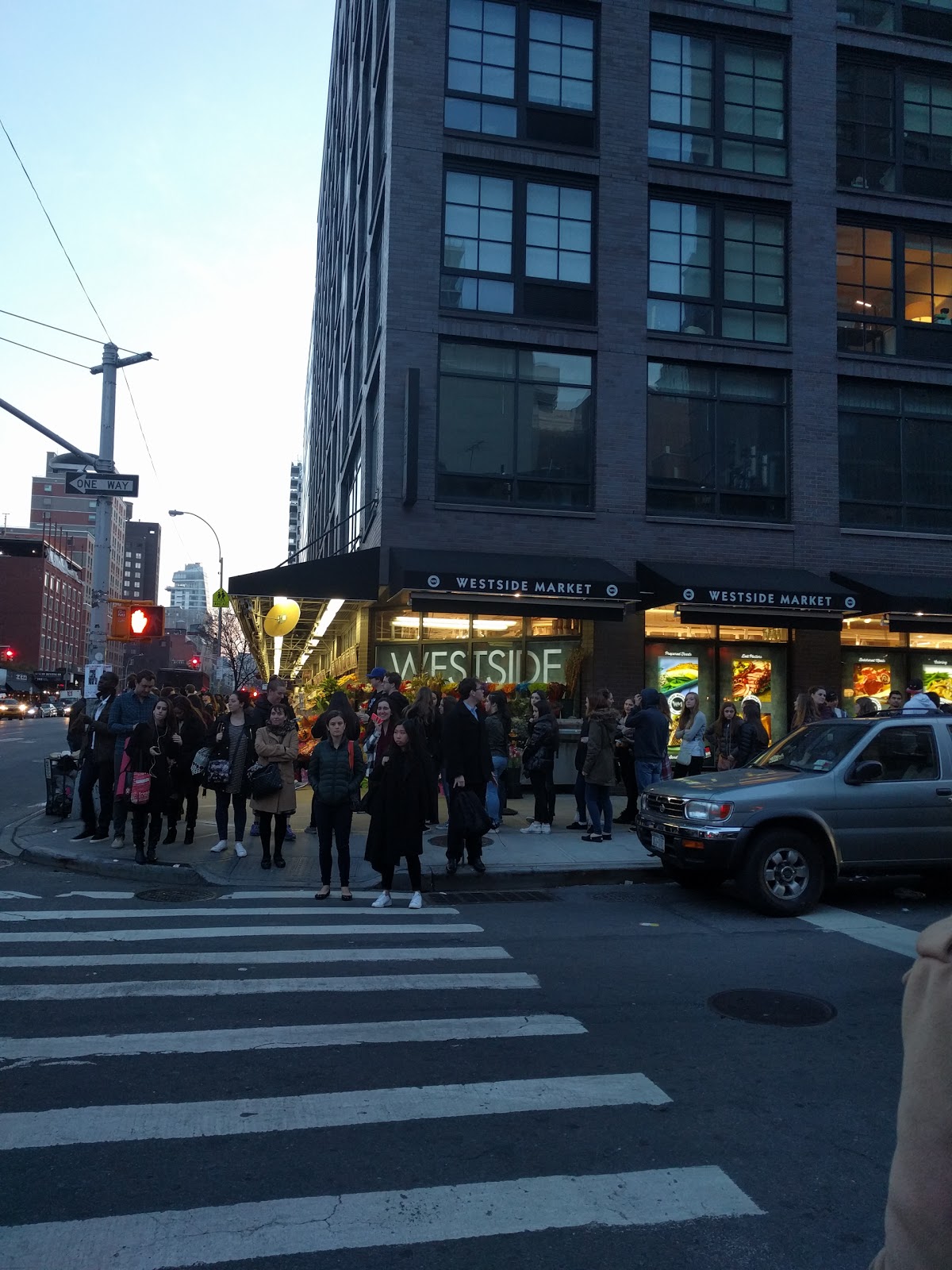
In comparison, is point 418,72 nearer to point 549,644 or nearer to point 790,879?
point 549,644

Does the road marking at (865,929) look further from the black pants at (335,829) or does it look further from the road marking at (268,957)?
the black pants at (335,829)

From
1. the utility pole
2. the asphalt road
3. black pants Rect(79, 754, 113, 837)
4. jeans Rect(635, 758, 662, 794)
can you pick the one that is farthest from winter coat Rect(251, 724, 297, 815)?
the utility pole

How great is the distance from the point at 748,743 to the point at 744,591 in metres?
4.40

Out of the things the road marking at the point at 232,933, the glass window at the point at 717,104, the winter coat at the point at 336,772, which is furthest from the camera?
the glass window at the point at 717,104

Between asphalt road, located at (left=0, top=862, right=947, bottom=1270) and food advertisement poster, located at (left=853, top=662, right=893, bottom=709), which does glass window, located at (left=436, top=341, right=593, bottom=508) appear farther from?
asphalt road, located at (left=0, top=862, right=947, bottom=1270)

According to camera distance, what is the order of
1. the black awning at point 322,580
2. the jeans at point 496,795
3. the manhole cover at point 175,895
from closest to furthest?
the manhole cover at point 175,895 < the jeans at point 496,795 < the black awning at point 322,580

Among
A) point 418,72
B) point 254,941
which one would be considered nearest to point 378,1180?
point 254,941

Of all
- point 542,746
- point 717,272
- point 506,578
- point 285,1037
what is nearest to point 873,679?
point 506,578

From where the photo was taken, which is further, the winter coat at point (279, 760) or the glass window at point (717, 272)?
the glass window at point (717, 272)

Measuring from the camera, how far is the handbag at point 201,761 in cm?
1171

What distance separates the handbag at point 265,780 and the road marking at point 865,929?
5.45 metres

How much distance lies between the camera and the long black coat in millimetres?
10438

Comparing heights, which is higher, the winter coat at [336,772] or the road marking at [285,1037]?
the winter coat at [336,772]

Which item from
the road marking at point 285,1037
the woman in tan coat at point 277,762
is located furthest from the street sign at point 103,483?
the road marking at point 285,1037
